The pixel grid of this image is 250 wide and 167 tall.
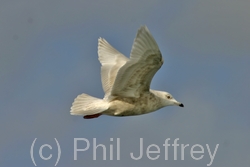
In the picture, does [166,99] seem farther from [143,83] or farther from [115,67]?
[115,67]

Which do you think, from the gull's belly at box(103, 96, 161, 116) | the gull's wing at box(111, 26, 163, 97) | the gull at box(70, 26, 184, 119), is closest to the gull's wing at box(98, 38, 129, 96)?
the gull at box(70, 26, 184, 119)

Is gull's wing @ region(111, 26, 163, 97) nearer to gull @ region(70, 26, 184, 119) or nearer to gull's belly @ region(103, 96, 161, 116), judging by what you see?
gull @ region(70, 26, 184, 119)

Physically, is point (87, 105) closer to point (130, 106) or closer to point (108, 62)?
point (130, 106)

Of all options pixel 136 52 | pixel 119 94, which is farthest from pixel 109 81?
pixel 136 52

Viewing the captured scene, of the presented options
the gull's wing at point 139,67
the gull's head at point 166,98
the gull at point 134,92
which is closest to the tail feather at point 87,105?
the gull at point 134,92

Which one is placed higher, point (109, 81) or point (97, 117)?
point (109, 81)

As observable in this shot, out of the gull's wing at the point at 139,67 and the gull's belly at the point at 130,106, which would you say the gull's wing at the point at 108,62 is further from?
the gull's wing at the point at 139,67
